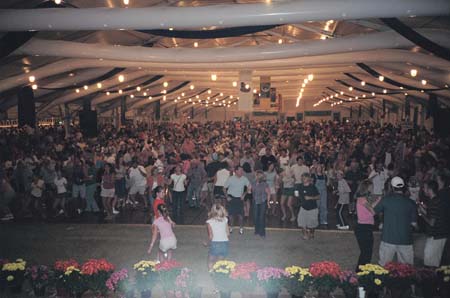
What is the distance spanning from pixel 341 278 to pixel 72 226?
25.4ft

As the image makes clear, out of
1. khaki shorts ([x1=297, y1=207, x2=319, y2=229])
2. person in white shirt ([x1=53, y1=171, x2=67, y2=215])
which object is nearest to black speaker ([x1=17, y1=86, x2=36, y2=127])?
person in white shirt ([x1=53, y1=171, x2=67, y2=215])

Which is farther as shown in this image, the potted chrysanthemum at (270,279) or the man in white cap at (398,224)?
the man in white cap at (398,224)

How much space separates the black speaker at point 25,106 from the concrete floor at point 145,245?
13.0 metres

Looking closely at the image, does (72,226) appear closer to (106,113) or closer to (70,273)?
(70,273)

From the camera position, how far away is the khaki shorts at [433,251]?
24.8 feet

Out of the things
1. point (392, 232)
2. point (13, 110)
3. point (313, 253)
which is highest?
point (13, 110)

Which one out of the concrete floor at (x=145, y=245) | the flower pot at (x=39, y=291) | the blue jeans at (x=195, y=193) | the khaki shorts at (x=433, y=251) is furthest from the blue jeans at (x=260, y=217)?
the flower pot at (x=39, y=291)

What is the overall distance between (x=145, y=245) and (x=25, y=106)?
16318 millimetres

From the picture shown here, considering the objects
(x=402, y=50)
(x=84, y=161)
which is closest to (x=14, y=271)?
(x=84, y=161)

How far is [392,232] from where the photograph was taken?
7.35 metres

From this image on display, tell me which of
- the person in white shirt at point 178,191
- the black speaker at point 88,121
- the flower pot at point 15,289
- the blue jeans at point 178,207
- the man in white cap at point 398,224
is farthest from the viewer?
the black speaker at point 88,121

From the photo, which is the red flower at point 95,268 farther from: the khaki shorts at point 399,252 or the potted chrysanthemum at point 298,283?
the khaki shorts at point 399,252

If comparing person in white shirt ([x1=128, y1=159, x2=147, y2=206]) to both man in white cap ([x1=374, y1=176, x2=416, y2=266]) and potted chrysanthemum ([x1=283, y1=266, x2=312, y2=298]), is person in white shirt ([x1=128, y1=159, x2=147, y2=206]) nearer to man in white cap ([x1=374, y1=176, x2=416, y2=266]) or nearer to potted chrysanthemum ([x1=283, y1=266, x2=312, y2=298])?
potted chrysanthemum ([x1=283, y1=266, x2=312, y2=298])

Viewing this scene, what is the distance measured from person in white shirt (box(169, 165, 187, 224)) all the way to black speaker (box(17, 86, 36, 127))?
14425mm
